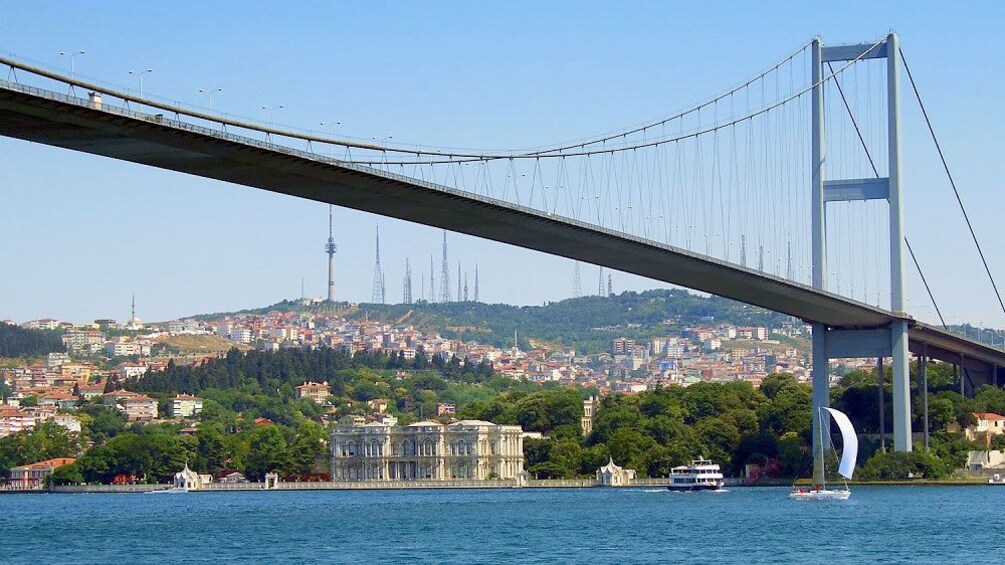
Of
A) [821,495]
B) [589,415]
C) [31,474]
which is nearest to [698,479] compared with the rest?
[821,495]

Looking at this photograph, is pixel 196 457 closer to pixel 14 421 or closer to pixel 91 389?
pixel 14 421

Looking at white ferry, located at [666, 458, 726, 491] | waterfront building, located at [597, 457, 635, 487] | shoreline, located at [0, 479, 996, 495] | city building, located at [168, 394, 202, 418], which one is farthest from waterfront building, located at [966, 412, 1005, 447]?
city building, located at [168, 394, 202, 418]

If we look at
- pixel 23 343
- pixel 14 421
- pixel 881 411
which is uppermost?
pixel 23 343

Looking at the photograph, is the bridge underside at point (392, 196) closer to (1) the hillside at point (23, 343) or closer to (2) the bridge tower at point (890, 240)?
(2) the bridge tower at point (890, 240)

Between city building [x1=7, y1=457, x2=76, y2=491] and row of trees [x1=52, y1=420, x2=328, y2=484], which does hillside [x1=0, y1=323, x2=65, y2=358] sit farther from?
row of trees [x1=52, y1=420, x2=328, y2=484]

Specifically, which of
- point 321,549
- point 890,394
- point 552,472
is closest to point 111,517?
point 321,549
